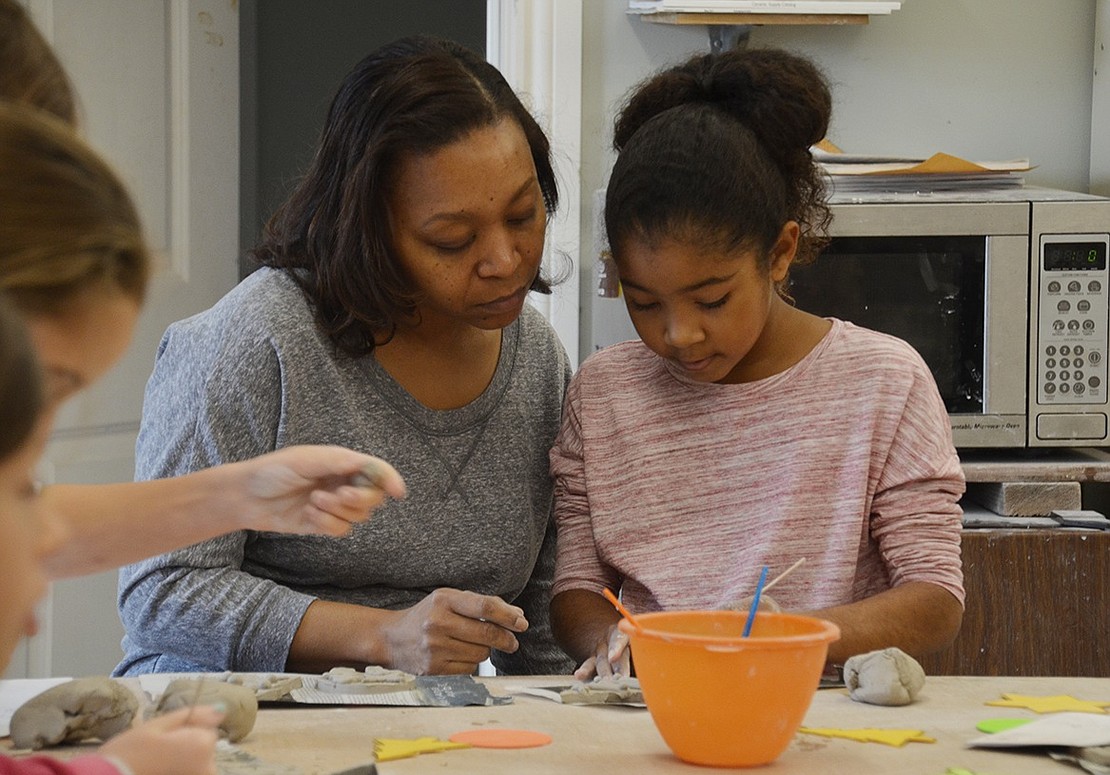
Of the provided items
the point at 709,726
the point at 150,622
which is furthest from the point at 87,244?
the point at 150,622

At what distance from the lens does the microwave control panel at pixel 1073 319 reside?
1.89 metres

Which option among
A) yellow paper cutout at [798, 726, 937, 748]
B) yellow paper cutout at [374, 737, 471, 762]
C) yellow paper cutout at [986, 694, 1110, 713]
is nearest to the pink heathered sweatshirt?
yellow paper cutout at [986, 694, 1110, 713]

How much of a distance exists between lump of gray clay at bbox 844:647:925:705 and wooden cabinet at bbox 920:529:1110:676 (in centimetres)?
86

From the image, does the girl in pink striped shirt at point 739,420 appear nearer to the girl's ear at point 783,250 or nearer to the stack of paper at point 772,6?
A: the girl's ear at point 783,250

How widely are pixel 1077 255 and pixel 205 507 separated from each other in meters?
1.39

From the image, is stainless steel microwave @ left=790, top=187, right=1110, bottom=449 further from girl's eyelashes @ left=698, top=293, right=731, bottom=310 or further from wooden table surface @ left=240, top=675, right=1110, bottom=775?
wooden table surface @ left=240, top=675, right=1110, bottom=775

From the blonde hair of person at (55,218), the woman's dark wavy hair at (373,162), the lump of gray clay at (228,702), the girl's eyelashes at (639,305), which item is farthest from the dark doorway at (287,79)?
the blonde hair of person at (55,218)

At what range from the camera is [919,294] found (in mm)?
1923

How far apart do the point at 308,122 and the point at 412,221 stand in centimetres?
234

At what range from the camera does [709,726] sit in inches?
33.4

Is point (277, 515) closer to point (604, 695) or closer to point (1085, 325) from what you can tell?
point (604, 695)

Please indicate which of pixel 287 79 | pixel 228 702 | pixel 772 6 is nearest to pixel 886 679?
pixel 228 702

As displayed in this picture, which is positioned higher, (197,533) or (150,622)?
(197,533)

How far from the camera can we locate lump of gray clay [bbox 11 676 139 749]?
0.89 m
